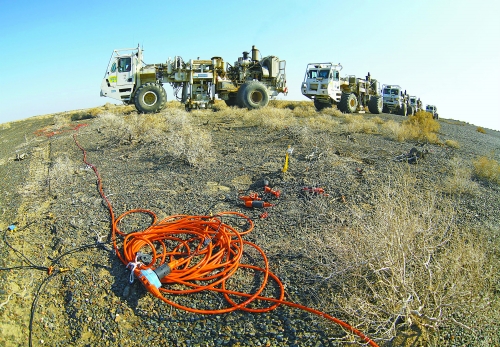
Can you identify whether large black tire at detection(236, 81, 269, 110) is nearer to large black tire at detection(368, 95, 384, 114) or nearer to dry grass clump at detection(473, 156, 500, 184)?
large black tire at detection(368, 95, 384, 114)

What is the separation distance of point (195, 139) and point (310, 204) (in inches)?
150

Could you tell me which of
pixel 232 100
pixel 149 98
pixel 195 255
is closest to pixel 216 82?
pixel 232 100

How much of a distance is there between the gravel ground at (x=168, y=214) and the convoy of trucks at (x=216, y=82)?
576 centimetres

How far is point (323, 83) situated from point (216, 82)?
586 cm

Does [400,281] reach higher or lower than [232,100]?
lower

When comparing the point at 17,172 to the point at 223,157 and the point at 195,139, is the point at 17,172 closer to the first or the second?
the point at 195,139

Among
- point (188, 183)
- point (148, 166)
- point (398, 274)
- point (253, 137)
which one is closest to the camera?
point (398, 274)

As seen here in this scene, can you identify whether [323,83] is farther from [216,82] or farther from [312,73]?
[216,82]

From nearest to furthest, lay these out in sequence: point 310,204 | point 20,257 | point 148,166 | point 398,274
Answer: point 398,274, point 20,257, point 310,204, point 148,166

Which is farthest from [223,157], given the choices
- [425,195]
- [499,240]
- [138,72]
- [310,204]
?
[138,72]

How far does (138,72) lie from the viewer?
13.9 metres

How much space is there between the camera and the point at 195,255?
3254 millimetres

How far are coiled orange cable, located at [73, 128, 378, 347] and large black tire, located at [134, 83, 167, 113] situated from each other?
33.7 ft

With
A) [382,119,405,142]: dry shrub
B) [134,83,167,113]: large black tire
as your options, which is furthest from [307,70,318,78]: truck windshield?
[134,83,167,113]: large black tire
